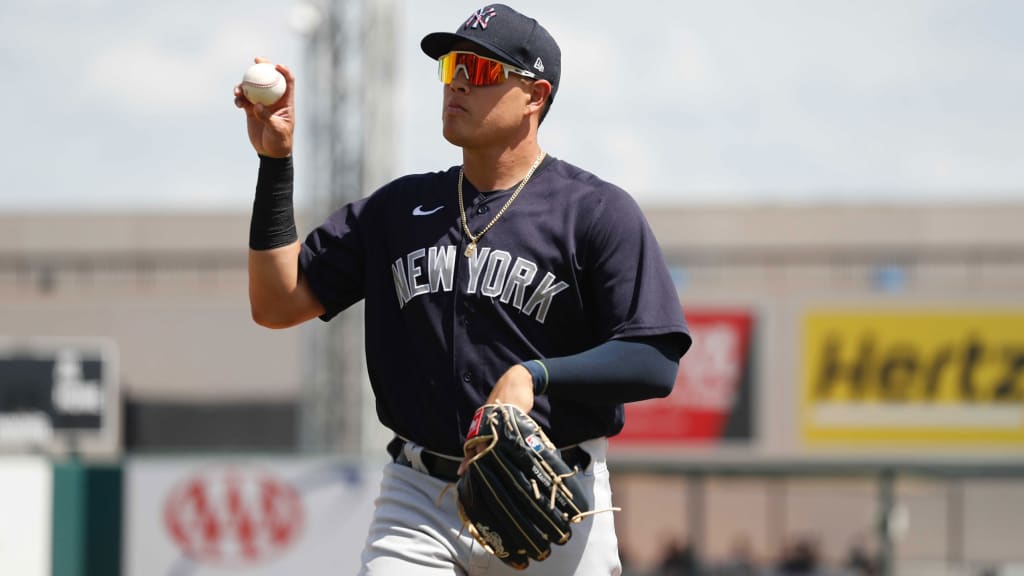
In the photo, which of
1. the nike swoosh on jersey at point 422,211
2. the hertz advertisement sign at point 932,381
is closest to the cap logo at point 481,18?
the nike swoosh on jersey at point 422,211

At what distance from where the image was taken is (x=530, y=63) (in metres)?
3.59

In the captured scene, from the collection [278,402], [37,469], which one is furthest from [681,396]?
[37,469]

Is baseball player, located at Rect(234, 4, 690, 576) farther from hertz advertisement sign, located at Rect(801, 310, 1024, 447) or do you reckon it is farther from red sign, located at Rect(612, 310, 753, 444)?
hertz advertisement sign, located at Rect(801, 310, 1024, 447)

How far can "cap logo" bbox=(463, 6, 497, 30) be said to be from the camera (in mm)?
3586

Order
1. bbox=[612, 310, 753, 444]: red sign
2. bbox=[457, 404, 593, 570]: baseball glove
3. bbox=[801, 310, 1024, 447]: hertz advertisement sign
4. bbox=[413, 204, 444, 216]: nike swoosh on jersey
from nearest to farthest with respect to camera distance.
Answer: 1. bbox=[457, 404, 593, 570]: baseball glove
2. bbox=[413, 204, 444, 216]: nike swoosh on jersey
3. bbox=[612, 310, 753, 444]: red sign
4. bbox=[801, 310, 1024, 447]: hertz advertisement sign

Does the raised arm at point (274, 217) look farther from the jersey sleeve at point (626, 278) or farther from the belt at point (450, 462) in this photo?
the jersey sleeve at point (626, 278)

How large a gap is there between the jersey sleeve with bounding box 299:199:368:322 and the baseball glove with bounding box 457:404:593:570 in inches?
24.2

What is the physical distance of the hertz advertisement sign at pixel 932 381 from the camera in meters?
23.0

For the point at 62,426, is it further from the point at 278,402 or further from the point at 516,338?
the point at 516,338

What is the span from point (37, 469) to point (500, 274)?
29.2ft

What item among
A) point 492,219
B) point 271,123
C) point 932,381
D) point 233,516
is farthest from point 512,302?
point 932,381

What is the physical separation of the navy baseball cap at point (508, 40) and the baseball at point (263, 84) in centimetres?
35

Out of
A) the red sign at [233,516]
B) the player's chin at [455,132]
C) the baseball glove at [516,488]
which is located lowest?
the red sign at [233,516]

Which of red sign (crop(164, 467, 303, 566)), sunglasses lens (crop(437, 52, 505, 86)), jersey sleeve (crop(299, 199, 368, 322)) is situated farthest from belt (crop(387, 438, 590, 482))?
red sign (crop(164, 467, 303, 566))
